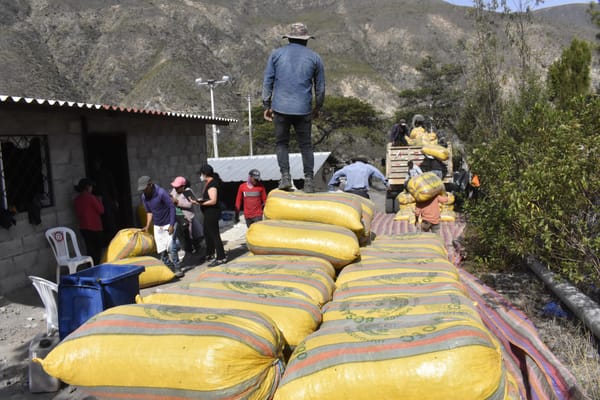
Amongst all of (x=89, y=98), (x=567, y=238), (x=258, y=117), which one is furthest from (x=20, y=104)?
(x=89, y=98)

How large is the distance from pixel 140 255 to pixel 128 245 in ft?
0.87

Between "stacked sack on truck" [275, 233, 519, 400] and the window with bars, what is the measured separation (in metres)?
5.44

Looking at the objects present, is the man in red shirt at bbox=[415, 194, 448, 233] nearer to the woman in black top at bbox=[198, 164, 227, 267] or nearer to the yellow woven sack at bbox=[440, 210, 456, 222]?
the yellow woven sack at bbox=[440, 210, 456, 222]

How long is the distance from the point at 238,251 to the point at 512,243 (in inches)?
214

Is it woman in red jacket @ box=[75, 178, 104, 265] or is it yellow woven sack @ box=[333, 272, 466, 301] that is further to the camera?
woman in red jacket @ box=[75, 178, 104, 265]

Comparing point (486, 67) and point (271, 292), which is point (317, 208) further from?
point (486, 67)

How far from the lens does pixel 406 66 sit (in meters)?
74.2

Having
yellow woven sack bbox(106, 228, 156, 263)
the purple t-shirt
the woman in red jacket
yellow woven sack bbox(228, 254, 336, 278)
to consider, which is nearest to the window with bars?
the woman in red jacket

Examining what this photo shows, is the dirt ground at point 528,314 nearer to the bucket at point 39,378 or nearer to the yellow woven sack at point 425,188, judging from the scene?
the bucket at point 39,378

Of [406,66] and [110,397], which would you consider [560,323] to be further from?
[406,66]

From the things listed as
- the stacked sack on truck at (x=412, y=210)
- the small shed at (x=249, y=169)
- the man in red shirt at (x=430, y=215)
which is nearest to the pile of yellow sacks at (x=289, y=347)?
the man in red shirt at (x=430, y=215)

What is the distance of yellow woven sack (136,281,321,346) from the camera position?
9.61 ft

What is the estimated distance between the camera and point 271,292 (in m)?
3.25

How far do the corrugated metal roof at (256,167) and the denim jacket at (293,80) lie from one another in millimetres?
9687
